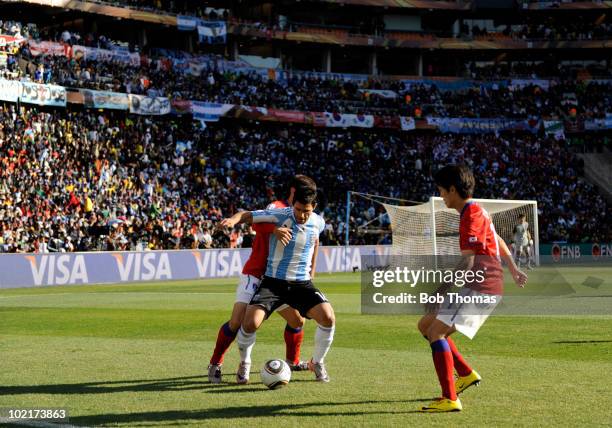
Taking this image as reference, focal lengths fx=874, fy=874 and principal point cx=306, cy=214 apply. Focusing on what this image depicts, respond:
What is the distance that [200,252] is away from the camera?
1423 inches

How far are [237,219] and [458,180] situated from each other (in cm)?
226

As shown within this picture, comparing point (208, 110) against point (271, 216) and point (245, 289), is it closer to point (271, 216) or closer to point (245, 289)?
point (245, 289)

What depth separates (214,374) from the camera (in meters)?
9.71

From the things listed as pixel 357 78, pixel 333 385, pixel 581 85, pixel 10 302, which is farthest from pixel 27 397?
pixel 581 85

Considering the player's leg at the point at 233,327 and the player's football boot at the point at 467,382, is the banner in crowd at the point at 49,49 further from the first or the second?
the player's football boot at the point at 467,382

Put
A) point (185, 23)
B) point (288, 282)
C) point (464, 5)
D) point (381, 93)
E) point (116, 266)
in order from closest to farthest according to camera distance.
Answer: point (288, 282)
point (116, 266)
point (185, 23)
point (381, 93)
point (464, 5)

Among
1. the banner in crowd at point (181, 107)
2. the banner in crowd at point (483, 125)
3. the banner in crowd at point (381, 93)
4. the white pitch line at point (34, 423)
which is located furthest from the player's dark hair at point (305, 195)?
the banner in crowd at point (381, 93)

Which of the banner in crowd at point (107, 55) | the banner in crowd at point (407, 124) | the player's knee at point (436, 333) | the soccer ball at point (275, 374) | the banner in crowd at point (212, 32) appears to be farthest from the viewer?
the banner in crowd at point (407, 124)

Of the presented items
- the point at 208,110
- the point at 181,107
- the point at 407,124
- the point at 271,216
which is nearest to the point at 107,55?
the point at 181,107

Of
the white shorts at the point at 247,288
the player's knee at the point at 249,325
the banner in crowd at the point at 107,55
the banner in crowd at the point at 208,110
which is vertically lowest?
the banner in crowd at the point at 208,110

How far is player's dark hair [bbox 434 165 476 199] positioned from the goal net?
22.2 meters

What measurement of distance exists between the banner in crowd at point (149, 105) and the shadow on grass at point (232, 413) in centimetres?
4283

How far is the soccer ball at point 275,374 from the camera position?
29.7ft

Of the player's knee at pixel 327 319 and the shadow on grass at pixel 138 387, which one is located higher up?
the player's knee at pixel 327 319
